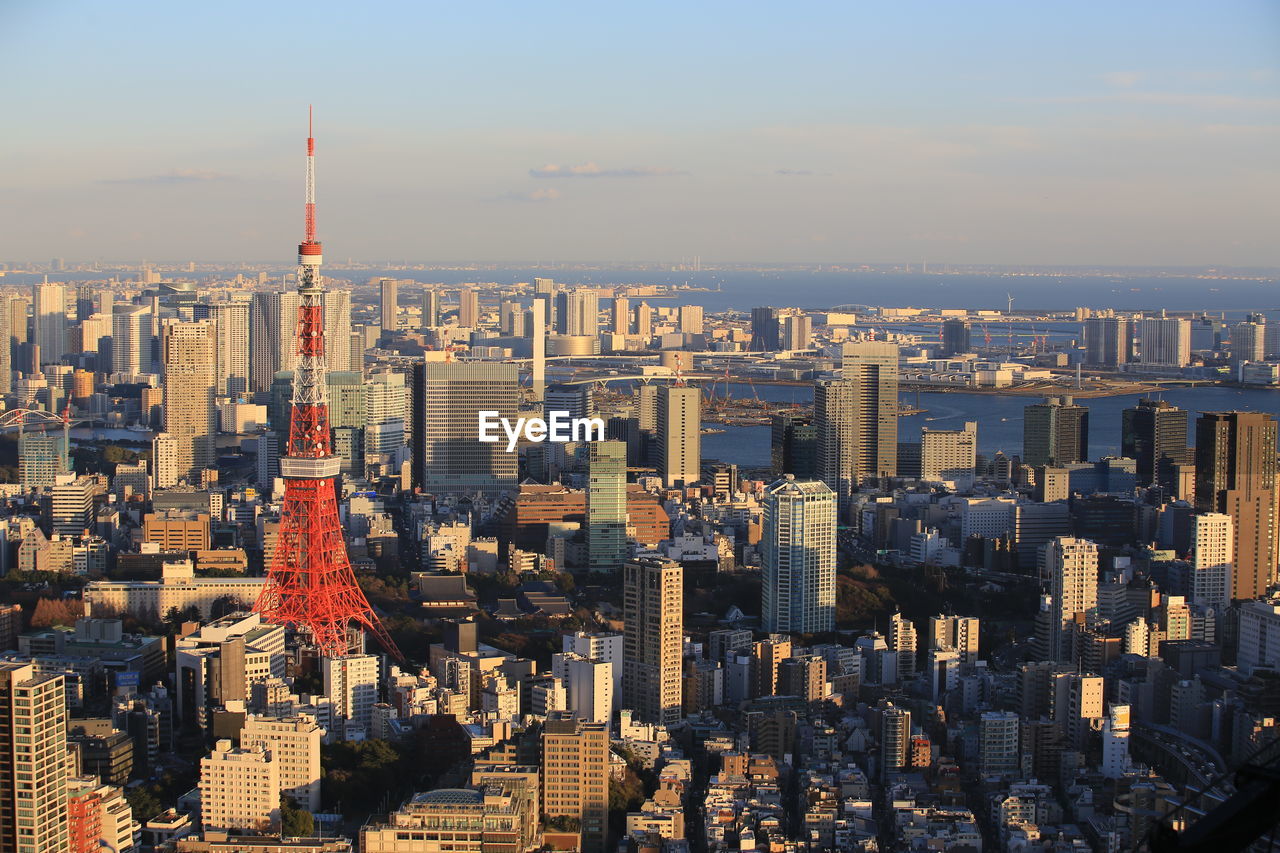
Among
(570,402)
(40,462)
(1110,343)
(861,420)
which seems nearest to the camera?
(40,462)

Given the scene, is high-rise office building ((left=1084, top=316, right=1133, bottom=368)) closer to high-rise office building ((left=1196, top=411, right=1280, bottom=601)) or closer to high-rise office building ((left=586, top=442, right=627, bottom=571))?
high-rise office building ((left=1196, top=411, right=1280, bottom=601))

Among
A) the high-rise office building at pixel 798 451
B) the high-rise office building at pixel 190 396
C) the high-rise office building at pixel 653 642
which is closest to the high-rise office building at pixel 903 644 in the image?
the high-rise office building at pixel 653 642

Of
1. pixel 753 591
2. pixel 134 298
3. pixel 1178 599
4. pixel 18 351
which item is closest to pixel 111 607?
pixel 753 591

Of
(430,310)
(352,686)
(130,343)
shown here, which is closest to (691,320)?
(430,310)

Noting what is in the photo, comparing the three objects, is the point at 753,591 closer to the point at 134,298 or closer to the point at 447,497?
the point at 447,497

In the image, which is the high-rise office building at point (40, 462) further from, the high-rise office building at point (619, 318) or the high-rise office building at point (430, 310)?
the high-rise office building at point (619, 318)

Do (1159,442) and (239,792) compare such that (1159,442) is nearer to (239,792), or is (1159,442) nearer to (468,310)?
(239,792)

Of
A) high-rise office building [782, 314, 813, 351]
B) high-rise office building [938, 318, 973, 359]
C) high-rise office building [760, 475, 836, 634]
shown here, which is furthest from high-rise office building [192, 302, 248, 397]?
high-rise office building [760, 475, 836, 634]
